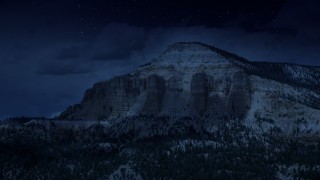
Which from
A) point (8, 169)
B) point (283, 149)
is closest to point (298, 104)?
point (283, 149)

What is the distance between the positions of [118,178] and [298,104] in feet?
192

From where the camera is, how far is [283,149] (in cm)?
18000

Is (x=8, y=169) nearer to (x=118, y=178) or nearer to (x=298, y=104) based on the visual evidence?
(x=118, y=178)

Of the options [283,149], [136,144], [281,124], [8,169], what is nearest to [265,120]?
[281,124]

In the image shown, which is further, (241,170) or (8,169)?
(8,169)

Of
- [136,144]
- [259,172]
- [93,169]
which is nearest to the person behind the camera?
[259,172]

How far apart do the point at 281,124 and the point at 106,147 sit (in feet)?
155

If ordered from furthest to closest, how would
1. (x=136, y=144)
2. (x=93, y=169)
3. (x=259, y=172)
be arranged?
1. (x=136, y=144)
2. (x=93, y=169)
3. (x=259, y=172)

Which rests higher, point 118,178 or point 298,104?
point 298,104

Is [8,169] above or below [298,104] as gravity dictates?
below

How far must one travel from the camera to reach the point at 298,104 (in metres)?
197

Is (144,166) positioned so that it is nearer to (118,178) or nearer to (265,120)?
(118,178)

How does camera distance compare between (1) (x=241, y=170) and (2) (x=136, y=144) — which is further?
(2) (x=136, y=144)

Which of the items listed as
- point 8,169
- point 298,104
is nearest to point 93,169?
point 8,169
